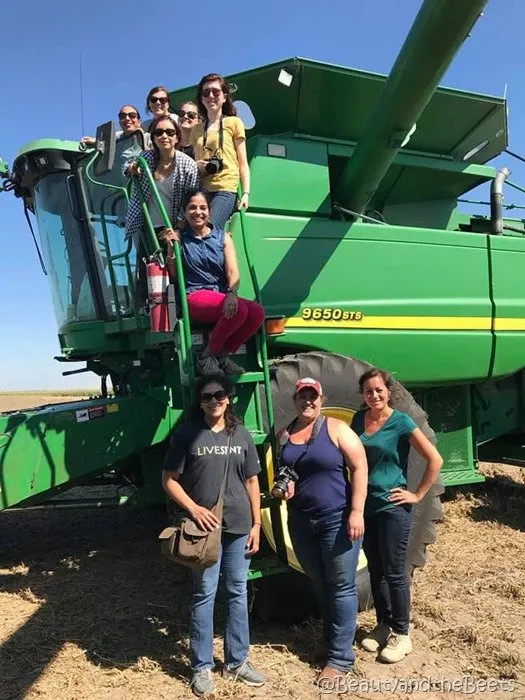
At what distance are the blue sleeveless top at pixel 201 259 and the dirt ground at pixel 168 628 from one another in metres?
1.99

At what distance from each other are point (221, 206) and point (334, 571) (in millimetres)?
2102

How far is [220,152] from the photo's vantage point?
375 centimetres

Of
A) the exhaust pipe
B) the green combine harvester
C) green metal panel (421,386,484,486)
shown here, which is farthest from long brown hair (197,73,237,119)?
green metal panel (421,386,484,486)

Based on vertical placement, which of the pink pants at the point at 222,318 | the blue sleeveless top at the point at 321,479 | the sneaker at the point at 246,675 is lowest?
the sneaker at the point at 246,675

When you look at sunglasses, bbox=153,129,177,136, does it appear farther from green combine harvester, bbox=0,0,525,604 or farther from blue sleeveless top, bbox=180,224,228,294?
blue sleeveless top, bbox=180,224,228,294

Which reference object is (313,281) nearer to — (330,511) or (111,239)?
(111,239)

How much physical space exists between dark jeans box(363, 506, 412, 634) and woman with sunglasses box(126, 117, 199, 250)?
2.03 metres

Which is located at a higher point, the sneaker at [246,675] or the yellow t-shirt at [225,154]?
the yellow t-shirt at [225,154]

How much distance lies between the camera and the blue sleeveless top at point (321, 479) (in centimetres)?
305

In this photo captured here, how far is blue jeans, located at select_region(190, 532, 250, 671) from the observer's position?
2.96 meters

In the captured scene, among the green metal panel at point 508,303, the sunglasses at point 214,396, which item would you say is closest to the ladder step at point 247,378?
the sunglasses at point 214,396

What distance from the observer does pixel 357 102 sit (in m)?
4.83

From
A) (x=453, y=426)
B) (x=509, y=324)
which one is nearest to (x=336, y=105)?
(x=509, y=324)

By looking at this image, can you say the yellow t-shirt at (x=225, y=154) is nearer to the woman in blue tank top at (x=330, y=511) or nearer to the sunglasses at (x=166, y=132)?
the sunglasses at (x=166, y=132)
